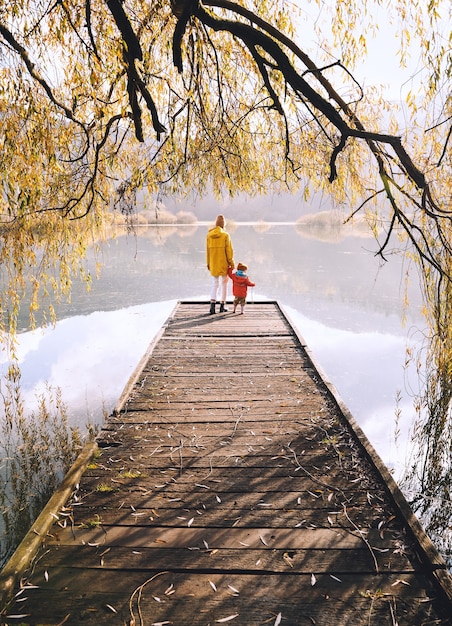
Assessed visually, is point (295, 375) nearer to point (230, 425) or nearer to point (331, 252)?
point (230, 425)

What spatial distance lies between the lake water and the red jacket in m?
0.60

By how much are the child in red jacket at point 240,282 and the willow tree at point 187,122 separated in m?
2.39

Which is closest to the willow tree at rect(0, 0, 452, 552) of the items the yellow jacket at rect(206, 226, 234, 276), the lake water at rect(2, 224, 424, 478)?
the lake water at rect(2, 224, 424, 478)

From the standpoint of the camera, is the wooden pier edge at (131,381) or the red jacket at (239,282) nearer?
the wooden pier edge at (131,381)

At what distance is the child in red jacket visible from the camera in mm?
7816

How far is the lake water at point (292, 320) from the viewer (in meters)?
6.69

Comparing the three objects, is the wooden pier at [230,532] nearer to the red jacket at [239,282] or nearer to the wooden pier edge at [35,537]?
the wooden pier edge at [35,537]

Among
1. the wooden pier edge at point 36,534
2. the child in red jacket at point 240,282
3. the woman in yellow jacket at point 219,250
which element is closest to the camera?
the wooden pier edge at point 36,534

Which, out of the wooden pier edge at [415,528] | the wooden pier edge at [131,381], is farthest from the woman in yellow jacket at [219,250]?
the wooden pier edge at [415,528]

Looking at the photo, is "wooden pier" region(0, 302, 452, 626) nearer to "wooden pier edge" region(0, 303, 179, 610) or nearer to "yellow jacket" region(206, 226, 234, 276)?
"wooden pier edge" region(0, 303, 179, 610)

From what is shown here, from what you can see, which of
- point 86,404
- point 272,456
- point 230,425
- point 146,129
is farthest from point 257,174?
point 86,404

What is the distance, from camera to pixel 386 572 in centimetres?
Answer: 229

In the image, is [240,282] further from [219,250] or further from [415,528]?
[415,528]

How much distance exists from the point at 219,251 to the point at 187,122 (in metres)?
4.35
